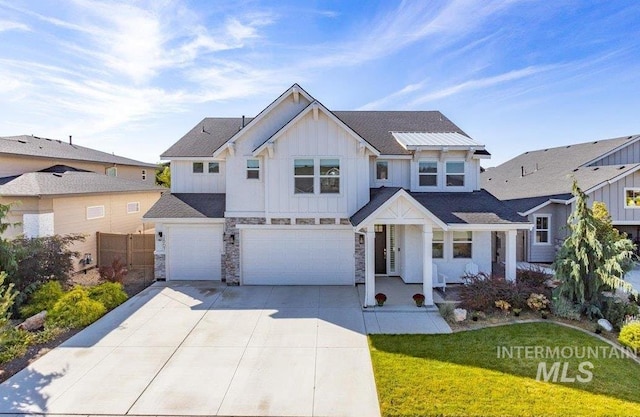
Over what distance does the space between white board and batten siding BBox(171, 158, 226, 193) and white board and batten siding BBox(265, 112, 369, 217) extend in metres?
4.16

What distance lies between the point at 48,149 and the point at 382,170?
21.9m

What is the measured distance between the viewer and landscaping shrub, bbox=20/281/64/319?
32.5 feet

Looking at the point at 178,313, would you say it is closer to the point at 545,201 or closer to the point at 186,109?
the point at 186,109

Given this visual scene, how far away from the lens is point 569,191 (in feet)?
54.7

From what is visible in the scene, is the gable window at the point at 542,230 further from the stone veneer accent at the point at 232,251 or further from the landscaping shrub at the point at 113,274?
the landscaping shrub at the point at 113,274

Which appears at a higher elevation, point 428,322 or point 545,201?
point 545,201

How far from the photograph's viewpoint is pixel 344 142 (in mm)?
12742

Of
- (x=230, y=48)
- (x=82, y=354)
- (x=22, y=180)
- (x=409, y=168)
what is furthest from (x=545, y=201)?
(x=22, y=180)

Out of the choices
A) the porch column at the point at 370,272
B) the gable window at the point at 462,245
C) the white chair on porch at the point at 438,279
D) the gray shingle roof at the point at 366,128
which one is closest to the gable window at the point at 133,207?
the gray shingle roof at the point at 366,128

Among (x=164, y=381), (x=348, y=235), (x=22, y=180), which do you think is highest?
(x=22, y=180)

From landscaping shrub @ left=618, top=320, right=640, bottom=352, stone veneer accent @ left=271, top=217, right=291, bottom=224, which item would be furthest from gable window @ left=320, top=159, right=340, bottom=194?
landscaping shrub @ left=618, top=320, right=640, bottom=352

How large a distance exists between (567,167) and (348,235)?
1606 cm

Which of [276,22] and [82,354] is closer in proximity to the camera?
[82,354]

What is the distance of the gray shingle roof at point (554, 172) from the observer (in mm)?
17234
